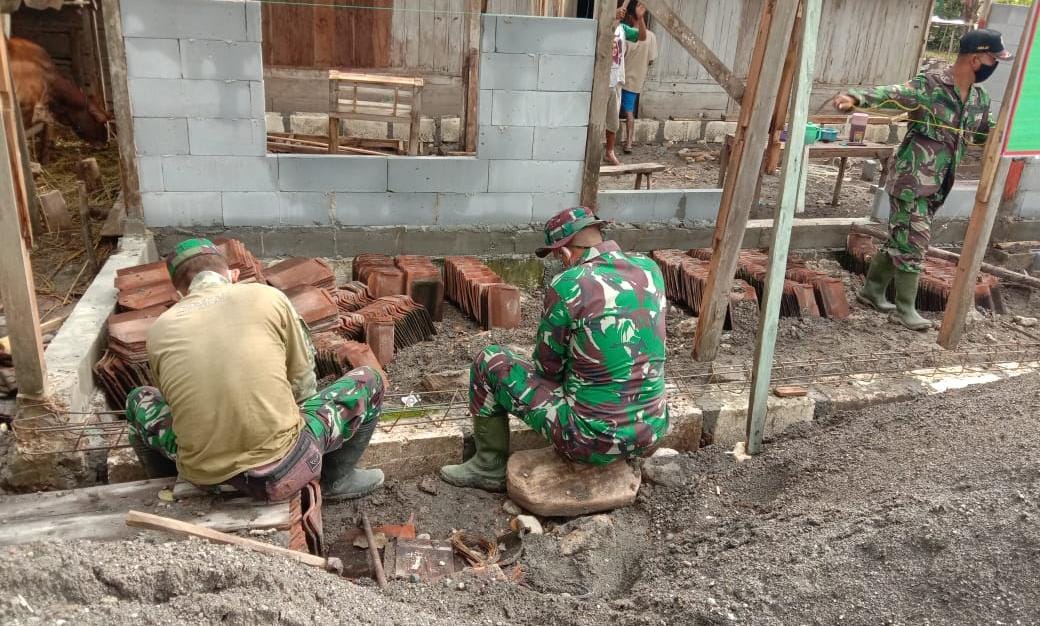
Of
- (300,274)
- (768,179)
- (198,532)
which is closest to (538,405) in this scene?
(198,532)

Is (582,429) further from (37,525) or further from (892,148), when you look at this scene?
(892,148)

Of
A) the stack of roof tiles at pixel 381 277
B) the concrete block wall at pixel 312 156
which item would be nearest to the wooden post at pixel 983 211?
the concrete block wall at pixel 312 156

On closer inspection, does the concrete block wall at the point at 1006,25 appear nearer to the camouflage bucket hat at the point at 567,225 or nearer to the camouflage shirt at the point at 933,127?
the camouflage shirt at the point at 933,127

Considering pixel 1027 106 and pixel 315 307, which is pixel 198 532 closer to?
pixel 315 307

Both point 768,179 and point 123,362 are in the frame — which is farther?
point 768,179

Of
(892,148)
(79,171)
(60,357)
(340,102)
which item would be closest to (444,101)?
(340,102)

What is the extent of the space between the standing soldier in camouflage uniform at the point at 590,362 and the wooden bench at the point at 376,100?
12.4 ft

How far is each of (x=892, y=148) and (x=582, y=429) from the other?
586 cm

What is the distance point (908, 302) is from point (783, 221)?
2779 mm

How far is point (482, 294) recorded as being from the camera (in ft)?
18.9

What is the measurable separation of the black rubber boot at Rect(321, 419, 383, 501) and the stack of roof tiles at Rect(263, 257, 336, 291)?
69.6 inches

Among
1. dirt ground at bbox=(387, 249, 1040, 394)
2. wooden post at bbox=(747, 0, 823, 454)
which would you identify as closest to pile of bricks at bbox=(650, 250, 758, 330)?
dirt ground at bbox=(387, 249, 1040, 394)

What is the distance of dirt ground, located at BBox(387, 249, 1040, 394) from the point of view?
208 inches

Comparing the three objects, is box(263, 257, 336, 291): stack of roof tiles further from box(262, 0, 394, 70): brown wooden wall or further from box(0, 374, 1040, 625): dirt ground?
box(262, 0, 394, 70): brown wooden wall
